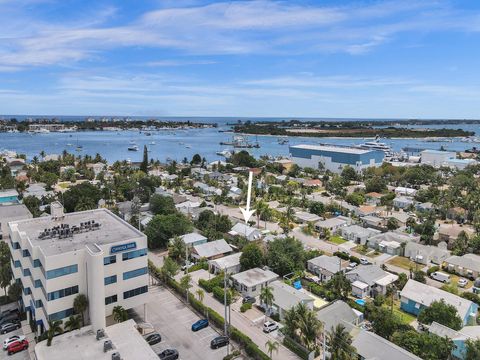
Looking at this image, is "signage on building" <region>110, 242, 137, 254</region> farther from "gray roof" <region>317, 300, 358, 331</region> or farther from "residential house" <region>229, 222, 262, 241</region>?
"residential house" <region>229, 222, 262, 241</region>

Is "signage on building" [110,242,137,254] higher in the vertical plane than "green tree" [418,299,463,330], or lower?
higher

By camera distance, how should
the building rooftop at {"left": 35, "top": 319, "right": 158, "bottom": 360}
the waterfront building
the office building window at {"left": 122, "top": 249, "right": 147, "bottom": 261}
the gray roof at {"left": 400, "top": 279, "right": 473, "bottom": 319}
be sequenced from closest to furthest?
the building rooftop at {"left": 35, "top": 319, "right": 158, "bottom": 360} < the office building window at {"left": 122, "top": 249, "right": 147, "bottom": 261} < the gray roof at {"left": 400, "top": 279, "right": 473, "bottom": 319} < the waterfront building

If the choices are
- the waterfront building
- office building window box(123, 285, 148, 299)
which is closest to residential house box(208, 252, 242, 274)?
office building window box(123, 285, 148, 299)

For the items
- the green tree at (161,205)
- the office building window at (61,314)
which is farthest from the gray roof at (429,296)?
the green tree at (161,205)

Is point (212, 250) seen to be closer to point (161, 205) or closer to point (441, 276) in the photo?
point (161, 205)

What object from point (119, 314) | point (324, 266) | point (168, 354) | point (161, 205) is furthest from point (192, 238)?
point (168, 354)

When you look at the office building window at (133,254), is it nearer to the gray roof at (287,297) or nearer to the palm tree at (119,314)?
the palm tree at (119,314)
